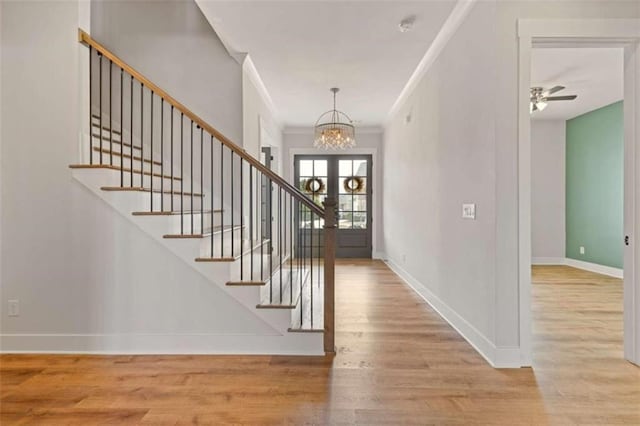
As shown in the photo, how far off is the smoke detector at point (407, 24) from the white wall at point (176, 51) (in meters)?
1.87

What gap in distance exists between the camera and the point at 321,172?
303 inches

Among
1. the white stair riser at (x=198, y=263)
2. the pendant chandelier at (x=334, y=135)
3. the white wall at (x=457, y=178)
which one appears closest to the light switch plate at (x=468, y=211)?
the white wall at (x=457, y=178)

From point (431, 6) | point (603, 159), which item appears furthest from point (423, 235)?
point (603, 159)

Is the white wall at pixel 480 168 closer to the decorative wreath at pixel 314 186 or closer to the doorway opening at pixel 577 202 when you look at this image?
the doorway opening at pixel 577 202

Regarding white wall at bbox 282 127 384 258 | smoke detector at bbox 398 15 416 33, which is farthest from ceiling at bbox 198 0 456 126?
white wall at bbox 282 127 384 258

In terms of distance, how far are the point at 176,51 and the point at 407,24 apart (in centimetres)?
263

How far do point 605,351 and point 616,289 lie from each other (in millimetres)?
2782

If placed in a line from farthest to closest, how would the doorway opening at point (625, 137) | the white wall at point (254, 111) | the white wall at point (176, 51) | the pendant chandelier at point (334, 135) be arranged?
the pendant chandelier at point (334, 135) < the white wall at point (254, 111) < the white wall at point (176, 51) < the doorway opening at point (625, 137)

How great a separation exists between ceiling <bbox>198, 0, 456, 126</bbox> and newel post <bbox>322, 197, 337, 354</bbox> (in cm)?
174

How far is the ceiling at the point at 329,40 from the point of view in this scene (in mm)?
2963

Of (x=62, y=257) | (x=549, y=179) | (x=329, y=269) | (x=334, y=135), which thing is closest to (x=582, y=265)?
(x=549, y=179)

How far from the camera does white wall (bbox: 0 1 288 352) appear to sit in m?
2.75

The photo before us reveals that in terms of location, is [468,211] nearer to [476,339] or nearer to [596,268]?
[476,339]

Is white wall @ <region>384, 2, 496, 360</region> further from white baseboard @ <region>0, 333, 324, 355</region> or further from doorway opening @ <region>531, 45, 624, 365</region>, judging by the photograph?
white baseboard @ <region>0, 333, 324, 355</region>
